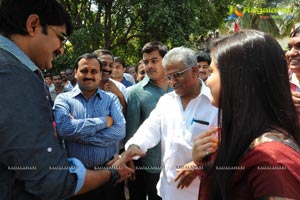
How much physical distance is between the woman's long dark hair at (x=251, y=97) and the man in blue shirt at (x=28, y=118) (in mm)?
688

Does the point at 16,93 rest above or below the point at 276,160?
above

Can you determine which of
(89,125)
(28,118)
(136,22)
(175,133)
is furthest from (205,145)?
(136,22)

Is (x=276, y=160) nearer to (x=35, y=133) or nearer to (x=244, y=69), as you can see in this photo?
(x=244, y=69)

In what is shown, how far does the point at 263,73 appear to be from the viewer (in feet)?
4.36

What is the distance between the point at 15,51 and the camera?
152 cm

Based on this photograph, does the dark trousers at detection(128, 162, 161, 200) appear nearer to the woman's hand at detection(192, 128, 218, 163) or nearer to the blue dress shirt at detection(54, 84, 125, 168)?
the blue dress shirt at detection(54, 84, 125, 168)

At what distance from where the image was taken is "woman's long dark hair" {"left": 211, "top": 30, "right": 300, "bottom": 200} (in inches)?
52.1

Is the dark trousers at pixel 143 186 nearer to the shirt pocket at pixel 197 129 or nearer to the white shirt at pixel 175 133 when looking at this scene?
the white shirt at pixel 175 133

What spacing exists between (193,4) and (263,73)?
1233cm

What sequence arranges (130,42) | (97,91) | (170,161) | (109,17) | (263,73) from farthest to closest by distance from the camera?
(130,42) < (109,17) < (97,91) < (170,161) < (263,73)

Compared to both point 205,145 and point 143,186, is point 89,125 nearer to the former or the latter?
point 143,186

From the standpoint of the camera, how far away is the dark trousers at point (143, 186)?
3.54 m

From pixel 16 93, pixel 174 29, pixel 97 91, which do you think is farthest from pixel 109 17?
pixel 16 93

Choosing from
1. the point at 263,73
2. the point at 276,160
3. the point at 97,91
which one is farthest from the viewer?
the point at 97,91
